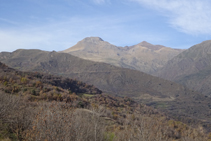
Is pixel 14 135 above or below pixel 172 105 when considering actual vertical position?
above

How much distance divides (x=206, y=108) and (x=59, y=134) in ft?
691

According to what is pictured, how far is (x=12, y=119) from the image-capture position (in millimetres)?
11102

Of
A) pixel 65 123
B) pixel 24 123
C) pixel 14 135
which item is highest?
pixel 65 123

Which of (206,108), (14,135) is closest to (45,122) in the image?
(14,135)

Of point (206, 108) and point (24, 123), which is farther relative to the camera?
point (206, 108)

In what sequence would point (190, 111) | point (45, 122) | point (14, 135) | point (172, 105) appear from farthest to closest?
point (172, 105) < point (190, 111) < point (14, 135) < point (45, 122)

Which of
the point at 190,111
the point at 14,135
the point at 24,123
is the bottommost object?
the point at 190,111

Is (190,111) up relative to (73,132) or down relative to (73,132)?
down

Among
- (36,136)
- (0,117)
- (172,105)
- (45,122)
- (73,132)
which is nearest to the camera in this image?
(36,136)

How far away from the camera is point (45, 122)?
796 centimetres

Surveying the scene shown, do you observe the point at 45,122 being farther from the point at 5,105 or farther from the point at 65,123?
the point at 5,105

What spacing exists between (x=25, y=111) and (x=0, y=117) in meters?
1.46

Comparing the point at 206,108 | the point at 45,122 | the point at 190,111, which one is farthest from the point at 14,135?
the point at 206,108

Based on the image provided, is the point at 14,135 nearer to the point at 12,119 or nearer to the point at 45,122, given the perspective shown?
the point at 12,119
